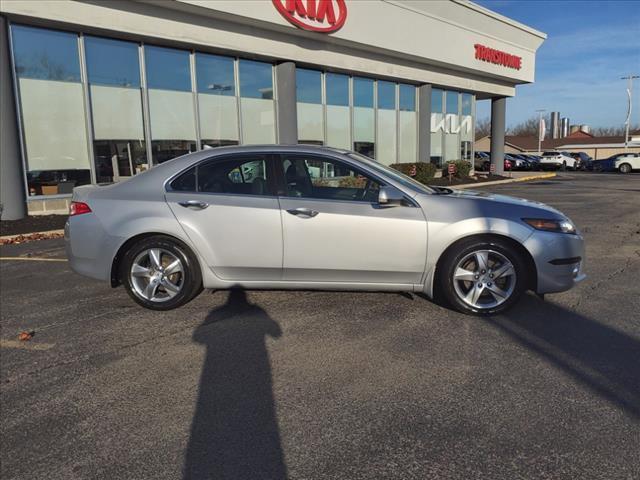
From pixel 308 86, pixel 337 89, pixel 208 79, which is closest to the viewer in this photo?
pixel 208 79

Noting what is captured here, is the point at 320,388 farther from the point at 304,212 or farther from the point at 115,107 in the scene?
the point at 115,107

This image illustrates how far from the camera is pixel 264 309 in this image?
4809 millimetres

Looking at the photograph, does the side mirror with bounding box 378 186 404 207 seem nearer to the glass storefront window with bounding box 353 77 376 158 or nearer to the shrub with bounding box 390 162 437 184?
the glass storefront window with bounding box 353 77 376 158

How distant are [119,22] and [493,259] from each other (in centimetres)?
1146

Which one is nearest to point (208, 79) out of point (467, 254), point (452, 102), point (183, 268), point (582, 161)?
point (183, 268)

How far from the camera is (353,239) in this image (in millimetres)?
4430

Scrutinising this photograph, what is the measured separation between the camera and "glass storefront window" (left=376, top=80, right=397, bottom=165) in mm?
20422

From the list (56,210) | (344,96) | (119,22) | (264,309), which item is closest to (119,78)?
(119,22)

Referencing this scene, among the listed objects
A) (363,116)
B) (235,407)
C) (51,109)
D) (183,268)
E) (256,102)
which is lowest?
(235,407)

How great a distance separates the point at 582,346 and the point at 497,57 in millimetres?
23766

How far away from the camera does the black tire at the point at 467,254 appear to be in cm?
440

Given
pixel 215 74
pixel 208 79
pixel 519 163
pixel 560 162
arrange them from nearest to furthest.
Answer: pixel 208 79 → pixel 215 74 → pixel 560 162 → pixel 519 163

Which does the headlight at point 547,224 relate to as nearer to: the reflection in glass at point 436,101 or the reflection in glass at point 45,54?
the reflection in glass at point 45,54

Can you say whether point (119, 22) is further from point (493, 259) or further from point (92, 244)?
point (493, 259)
